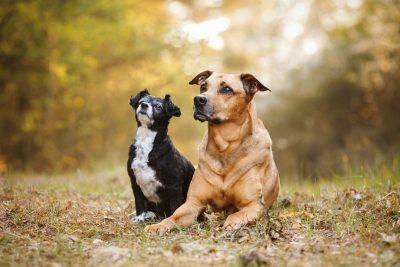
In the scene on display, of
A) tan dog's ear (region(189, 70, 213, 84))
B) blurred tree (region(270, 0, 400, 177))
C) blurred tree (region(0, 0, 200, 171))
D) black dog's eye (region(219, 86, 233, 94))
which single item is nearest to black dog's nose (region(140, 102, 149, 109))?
tan dog's ear (region(189, 70, 213, 84))

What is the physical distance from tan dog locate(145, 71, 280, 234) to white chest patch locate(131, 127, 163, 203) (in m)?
0.45

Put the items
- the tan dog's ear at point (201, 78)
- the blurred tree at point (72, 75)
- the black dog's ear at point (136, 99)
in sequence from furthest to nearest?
the blurred tree at point (72, 75)
the tan dog's ear at point (201, 78)
the black dog's ear at point (136, 99)

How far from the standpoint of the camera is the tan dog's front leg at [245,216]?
522cm

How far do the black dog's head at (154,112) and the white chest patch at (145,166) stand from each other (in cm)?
10

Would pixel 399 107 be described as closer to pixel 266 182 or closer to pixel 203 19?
pixel 203 19

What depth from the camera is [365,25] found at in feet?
52.7

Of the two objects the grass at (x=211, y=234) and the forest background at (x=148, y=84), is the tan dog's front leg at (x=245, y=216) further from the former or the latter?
the forest background at (x=148, y=84)

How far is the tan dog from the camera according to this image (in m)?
5.56

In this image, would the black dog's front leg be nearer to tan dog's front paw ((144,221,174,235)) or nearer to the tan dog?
the tan dog

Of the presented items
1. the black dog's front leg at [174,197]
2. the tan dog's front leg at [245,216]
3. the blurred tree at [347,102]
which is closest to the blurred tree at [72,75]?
the blurred tree at [347,102]

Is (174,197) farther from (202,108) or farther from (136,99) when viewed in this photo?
(136,99)

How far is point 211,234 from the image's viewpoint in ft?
16.4

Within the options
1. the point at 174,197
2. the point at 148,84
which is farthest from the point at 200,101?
the point at 148,84

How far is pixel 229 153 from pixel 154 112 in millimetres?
991
